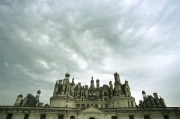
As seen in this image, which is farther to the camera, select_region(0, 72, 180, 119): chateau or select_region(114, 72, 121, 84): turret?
select_region(114, 72, 121, 84): turret

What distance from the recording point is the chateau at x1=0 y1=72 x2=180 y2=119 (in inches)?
1166

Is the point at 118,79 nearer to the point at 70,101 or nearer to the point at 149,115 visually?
the point at 149,115

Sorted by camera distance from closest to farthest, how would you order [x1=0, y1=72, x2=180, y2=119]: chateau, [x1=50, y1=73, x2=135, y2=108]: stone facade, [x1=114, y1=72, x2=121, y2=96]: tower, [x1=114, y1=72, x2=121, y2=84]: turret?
1. [x1=0, y1=72, x2=180, y2=119]: chateau
2. [x1=50, y1=73, x2=135, y2=108]: stone facade
3. [x1=114, y1=72, x2=121, y2=96]: tower
4. [x1=114, y1=72, x2=121, y2=84]: turret

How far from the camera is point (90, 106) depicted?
3088cm

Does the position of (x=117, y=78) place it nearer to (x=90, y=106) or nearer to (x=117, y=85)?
(x=117, y=85)

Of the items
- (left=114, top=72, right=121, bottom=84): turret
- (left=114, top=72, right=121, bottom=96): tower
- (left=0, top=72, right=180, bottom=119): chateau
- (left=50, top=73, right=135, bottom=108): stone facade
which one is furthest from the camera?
(left=114, top=72, right=121, bottom=84): turret

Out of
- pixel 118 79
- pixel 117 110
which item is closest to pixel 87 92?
pixel 118 79

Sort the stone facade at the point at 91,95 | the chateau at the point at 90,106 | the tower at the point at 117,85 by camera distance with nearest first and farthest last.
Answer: the chateau at the point at 90,106, the stone facade at the point at 91,95, the tower at the point at 117,85

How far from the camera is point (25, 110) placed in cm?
3080

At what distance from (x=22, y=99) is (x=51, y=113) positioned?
1672 centimetres

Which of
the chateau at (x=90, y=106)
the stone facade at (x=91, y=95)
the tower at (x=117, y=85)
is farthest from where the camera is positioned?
the tower at (x=117, y=85)

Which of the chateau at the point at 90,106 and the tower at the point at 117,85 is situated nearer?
the chateau at the point at 90,106

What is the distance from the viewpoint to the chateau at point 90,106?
29.6 m

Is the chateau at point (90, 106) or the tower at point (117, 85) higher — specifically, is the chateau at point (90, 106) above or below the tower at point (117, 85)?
below
